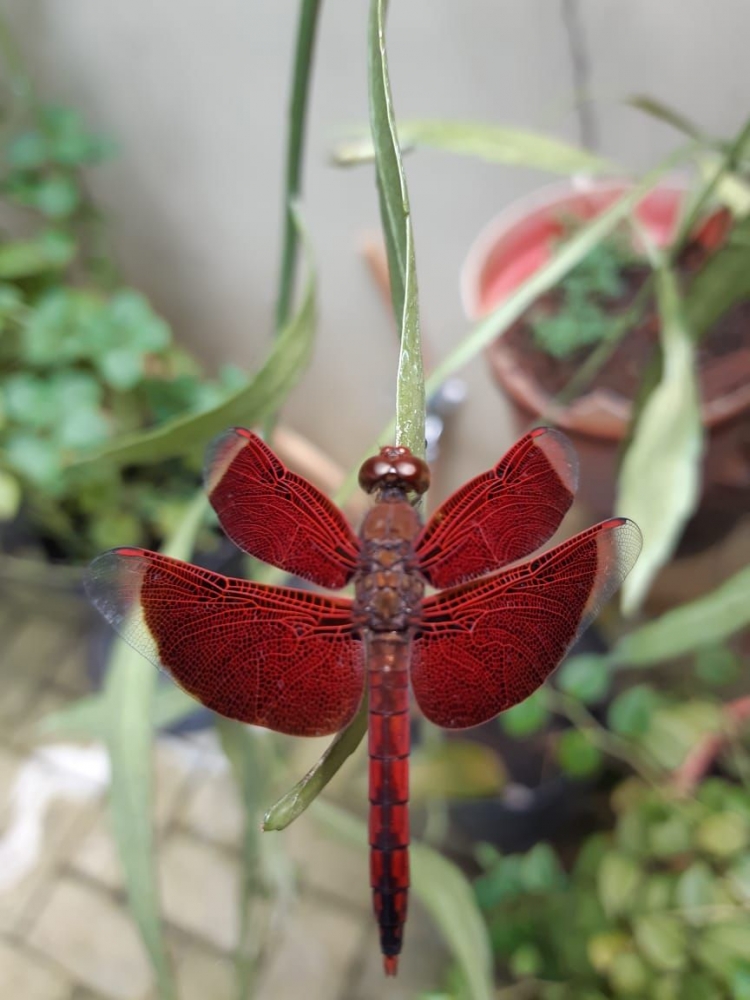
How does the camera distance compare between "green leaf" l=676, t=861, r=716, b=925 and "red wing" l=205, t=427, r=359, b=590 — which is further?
"green leaf" l=676, t=861, r=716, b=925

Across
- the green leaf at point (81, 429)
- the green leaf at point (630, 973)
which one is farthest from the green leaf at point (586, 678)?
the green leaf at point (81, 429)

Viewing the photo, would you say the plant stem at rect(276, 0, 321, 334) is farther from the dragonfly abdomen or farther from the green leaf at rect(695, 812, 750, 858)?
the green leaf at rect(695, 812, 750, 858)

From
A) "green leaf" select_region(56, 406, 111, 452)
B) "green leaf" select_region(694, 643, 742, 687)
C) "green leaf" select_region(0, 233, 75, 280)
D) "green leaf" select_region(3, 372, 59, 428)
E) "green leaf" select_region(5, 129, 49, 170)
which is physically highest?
"green leaf" select_region(5, 129, 49, 170)

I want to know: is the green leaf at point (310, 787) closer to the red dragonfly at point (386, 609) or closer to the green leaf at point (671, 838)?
the red dragonfly at point (386, 609)

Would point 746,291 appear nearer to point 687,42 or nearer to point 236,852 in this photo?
point 687,42

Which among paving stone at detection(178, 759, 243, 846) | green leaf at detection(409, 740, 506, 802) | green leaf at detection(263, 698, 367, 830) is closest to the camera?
green leaf at detection(263, 698, 367, 830)

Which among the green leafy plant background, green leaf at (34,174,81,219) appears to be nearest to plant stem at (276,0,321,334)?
the green leafy plant background

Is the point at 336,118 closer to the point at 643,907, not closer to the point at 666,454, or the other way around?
the point at 666,454

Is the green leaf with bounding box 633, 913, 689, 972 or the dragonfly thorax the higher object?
the dragonfly thorax

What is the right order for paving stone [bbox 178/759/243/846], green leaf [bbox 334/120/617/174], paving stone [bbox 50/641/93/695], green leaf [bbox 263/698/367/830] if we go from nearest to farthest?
green leaf [bbox 263/698/367/830]
green leaf [bbox 334/120/617/174]
paving stone [bbox 178/759/243/846]
paving stone [bbox 50/641/93/695]
